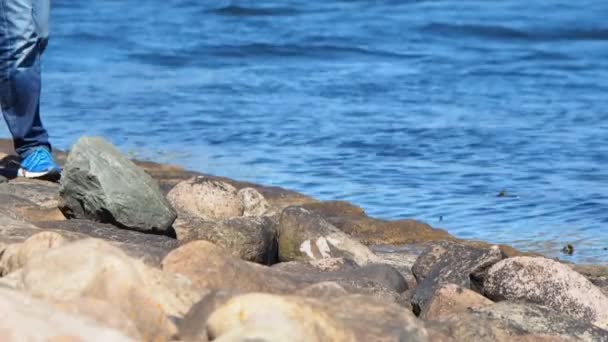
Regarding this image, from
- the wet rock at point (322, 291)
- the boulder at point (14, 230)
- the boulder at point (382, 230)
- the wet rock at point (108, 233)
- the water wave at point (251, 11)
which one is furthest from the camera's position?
the water wave at point (251, 11)

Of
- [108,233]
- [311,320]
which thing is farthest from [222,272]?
[108,233]

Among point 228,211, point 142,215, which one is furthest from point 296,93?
point 142,215

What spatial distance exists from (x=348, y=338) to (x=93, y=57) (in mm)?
10424

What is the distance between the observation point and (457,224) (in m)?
6.95

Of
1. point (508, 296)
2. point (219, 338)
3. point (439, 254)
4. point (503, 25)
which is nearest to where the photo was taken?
point (219, 338)

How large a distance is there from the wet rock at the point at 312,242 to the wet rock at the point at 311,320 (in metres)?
1.71

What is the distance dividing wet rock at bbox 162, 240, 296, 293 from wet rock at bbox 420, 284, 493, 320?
0.57 metres

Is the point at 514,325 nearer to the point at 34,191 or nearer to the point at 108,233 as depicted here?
the point at 108,233

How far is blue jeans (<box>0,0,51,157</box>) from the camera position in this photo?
5.57 m

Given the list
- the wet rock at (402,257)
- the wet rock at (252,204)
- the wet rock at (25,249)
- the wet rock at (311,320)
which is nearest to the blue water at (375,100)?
the wet rock at (402,257)

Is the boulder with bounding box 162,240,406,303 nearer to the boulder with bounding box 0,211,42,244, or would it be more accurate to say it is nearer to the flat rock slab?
the flat rock slab

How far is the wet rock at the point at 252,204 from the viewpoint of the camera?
239 inches

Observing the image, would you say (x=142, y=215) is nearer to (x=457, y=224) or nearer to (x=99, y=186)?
(x=99, y=186)

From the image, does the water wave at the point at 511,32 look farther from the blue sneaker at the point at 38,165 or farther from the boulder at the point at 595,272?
the blue sneaker at the point at 38,165
